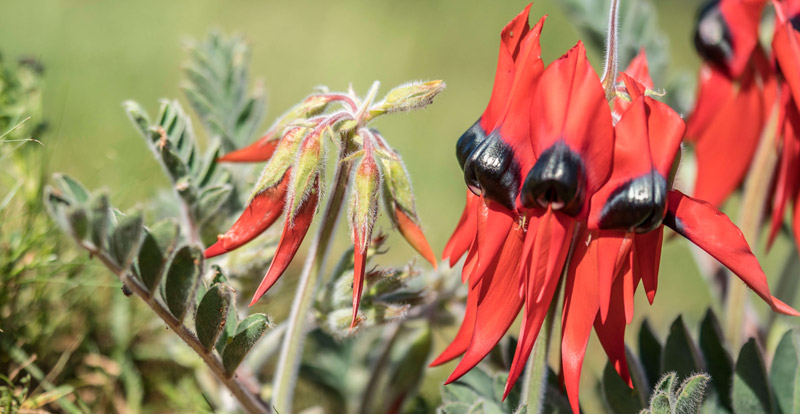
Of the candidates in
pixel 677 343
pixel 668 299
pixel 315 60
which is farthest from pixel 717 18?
pixel 315 60

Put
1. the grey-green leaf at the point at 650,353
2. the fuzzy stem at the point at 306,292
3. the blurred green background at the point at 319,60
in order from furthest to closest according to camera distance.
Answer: the blurred green background at the point at 319,60 → the grey-green leaf at the point at 650,353 → the fuzzy stem at the point at 306,292

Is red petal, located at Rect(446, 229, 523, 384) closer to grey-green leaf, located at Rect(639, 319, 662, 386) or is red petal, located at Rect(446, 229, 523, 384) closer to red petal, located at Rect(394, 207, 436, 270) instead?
red petal, located at Rect(394, 207, 436, 270)

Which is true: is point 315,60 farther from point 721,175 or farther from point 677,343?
point 677,343

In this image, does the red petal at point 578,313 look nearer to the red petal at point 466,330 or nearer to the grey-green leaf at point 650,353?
the red petal at point 466,330

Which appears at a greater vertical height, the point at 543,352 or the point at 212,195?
the point at 212,195

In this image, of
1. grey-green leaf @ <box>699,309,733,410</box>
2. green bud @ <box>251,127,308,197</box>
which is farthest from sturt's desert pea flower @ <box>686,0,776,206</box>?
green bud @ <box>251,127,308,197</box>

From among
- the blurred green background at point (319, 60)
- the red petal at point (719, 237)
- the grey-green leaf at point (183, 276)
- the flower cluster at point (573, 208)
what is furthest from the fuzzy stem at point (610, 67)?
the blurred green background at point (319, 60)
